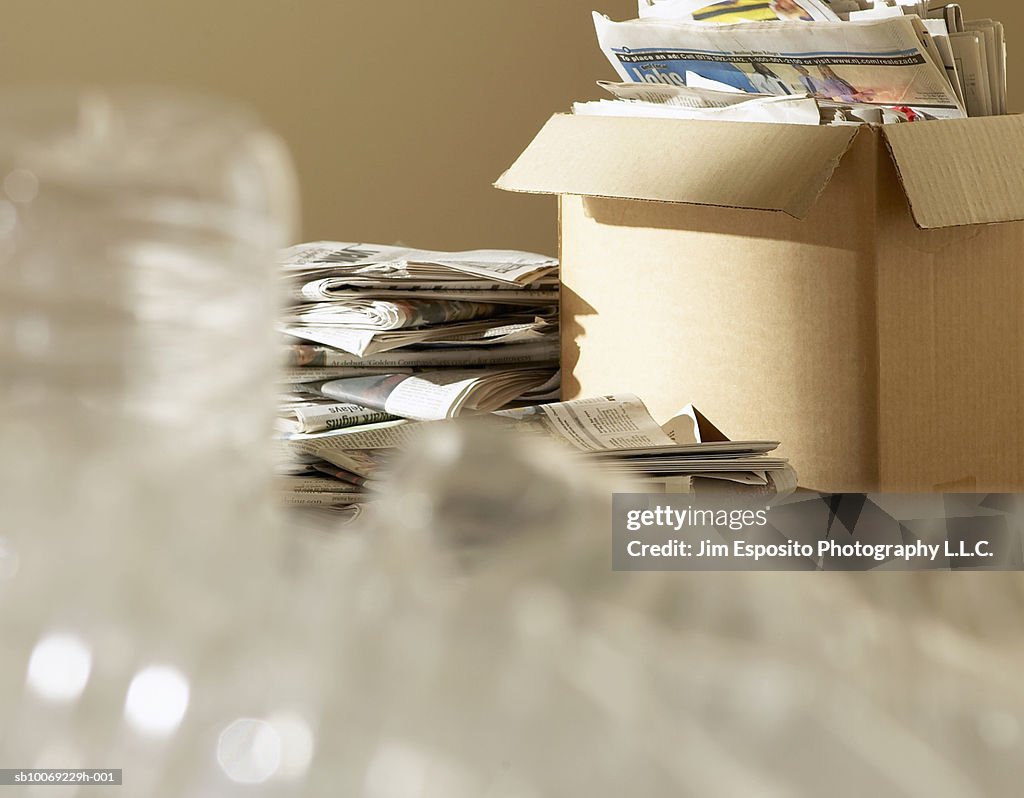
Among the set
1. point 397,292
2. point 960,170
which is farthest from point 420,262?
point 960,170

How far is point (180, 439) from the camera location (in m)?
0.10

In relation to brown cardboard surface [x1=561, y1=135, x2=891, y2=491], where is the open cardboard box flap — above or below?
above

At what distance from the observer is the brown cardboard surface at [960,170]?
922mm

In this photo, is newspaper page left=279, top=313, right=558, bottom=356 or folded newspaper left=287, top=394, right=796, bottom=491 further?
newspaper page left=279, top=313, right=558, bottom=356

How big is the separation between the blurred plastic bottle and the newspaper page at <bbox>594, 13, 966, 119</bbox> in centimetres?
101

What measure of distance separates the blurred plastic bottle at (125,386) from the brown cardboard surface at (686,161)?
0.85 meters

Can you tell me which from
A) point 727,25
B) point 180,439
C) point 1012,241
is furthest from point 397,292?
point 180,439

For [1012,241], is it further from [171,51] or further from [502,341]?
[171,51]

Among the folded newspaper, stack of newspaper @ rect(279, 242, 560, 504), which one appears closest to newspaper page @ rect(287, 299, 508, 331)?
stack of newspaper @ rect(279, 242, 560, 504)

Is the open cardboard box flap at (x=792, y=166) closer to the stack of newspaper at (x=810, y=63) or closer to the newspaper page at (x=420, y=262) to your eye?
the stack of newspaper at (x=810, y=63)

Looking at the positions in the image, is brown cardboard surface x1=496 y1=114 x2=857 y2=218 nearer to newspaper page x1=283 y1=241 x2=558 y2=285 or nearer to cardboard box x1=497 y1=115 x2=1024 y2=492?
cardboard box x1=497 y1=115 x2=1024 y2=492

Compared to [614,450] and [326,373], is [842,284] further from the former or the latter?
[326,373]

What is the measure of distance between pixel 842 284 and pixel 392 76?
179 centimetres

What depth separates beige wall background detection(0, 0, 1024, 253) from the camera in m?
2.49
